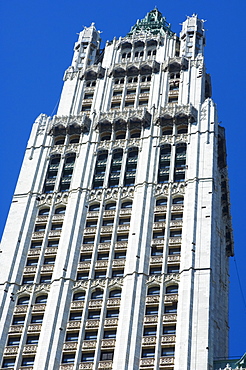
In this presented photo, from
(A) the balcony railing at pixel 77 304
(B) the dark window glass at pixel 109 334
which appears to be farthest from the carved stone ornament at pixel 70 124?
(B) the dark window glass at pixel 109 334

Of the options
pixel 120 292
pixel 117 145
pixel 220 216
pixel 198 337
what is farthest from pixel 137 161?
pixel 198 337

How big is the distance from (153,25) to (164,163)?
117 feet

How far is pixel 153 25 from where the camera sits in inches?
5167

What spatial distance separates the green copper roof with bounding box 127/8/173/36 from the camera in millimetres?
128125

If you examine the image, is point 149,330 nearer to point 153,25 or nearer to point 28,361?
point 28,361

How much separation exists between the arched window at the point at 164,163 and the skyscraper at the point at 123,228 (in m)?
0.12

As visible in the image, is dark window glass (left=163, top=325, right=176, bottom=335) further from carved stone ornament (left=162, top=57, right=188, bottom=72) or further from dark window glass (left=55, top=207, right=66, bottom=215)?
carved stone ornament (left=162, top=57, right=188, bottom=72)

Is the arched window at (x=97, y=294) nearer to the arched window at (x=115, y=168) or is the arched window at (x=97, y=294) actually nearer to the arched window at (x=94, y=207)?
the arched window at (x=94, y=207)

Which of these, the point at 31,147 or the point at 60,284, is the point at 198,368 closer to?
A: the point at 60,284

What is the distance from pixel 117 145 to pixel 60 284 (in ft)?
66.9

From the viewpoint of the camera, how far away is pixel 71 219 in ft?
314

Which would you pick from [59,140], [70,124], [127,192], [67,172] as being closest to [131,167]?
[127,192]

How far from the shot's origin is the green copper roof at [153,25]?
128125 mm

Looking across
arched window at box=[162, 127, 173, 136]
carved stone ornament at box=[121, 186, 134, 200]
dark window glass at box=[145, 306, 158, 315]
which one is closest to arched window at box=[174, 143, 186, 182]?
arched window at box=[162, 127, 173, 136]
